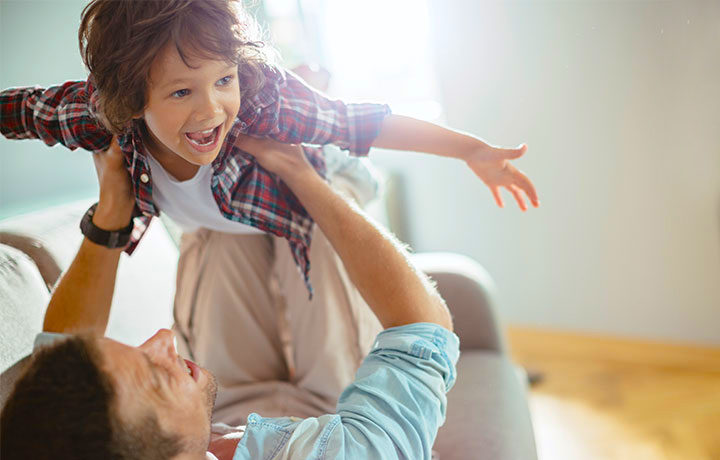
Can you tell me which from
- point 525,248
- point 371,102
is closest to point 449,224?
point 525,248

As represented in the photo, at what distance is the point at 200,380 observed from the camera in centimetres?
46

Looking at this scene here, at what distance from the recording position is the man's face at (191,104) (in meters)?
0.40

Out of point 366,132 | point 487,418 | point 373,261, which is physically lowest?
point 487,418

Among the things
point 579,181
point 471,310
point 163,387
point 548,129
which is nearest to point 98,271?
point 163,387

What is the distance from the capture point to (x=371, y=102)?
0.57 meters

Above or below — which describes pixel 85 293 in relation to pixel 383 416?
above

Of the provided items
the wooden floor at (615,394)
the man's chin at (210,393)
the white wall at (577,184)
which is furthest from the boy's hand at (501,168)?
the wooden floor at (615,394)

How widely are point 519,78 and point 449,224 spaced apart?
13.0 inches

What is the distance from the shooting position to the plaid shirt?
456 mm

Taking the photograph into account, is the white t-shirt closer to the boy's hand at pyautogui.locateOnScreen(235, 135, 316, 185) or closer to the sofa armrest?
the boy's hand at pyautogui.locateOnScreen(235, 135, 316, 185)

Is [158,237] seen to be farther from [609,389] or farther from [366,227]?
[609,389]

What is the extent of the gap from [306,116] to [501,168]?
0.66 ft

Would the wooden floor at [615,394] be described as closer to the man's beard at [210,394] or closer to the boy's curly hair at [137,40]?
the man's beard at [210,394]

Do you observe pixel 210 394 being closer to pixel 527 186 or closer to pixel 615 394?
pixel 527 186
